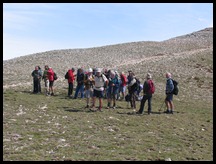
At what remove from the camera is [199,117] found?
92.2 feet

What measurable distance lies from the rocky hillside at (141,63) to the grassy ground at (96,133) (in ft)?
39.7

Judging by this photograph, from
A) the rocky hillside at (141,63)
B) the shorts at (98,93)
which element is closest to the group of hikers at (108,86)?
the shorts at (98,93)

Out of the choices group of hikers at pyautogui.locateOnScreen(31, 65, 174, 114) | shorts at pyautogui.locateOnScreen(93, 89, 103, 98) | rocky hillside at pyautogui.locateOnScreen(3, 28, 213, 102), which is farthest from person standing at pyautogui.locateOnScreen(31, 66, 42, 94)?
shorts at pyautogui.locateOnScreen(93, 89, 103, 98)

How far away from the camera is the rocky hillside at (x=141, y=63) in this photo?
44.4m

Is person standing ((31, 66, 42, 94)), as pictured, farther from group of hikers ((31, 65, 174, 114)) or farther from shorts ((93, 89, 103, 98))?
shorts ((93, 89, 103, 98))

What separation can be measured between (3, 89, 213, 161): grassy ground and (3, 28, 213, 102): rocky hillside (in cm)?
1209

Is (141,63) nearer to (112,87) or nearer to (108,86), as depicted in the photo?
(108,86)

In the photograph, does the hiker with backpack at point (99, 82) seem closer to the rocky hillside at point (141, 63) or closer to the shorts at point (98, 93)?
the shorts at point (98, 93)

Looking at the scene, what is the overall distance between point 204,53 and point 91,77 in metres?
44.0

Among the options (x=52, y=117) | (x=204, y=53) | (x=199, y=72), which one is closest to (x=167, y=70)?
(x=199, y=72)

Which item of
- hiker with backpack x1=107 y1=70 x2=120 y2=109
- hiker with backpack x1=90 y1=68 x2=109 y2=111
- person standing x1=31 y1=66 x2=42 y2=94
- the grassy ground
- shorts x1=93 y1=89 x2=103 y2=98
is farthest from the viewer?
person standing x1=31 y1=66 x2=42 y2=94

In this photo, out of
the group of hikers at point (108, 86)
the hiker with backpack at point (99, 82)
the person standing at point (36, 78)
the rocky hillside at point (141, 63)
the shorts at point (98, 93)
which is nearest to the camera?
the hiker with backpack at point (99, 82)

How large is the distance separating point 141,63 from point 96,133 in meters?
40.4

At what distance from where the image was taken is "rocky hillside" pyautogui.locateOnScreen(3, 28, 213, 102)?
146 feet
